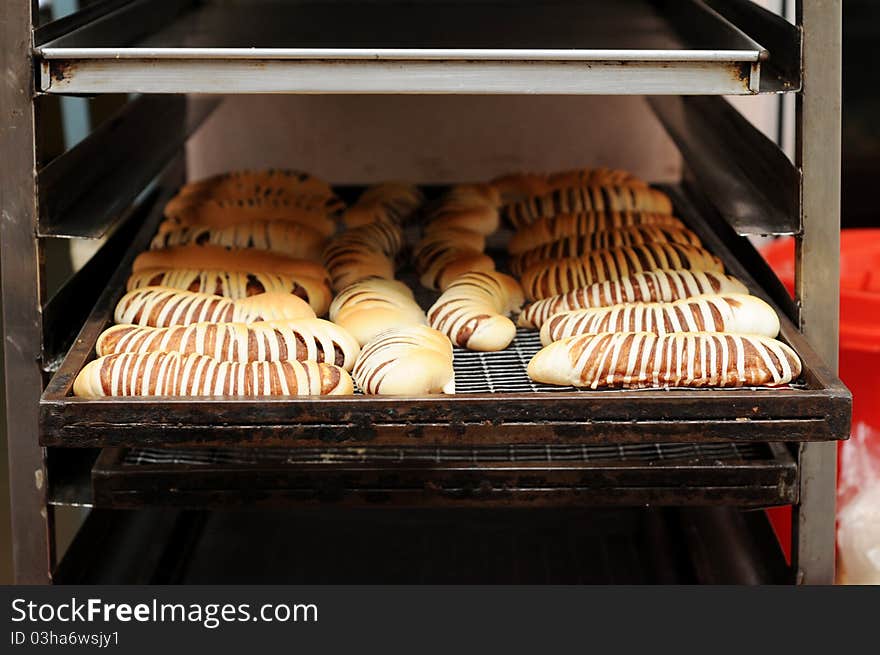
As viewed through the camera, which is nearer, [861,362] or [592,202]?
[861,362]

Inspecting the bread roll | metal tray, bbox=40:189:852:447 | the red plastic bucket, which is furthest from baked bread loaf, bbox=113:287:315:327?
the red plastic bucket

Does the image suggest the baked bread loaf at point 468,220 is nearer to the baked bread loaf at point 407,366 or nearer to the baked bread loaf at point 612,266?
the baked bread loaf at point 612,266

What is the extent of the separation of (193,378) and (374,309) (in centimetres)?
38

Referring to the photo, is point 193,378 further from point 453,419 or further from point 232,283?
point 232,283

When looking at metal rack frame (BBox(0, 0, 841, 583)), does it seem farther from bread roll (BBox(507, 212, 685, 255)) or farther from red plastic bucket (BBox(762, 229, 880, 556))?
bread roll (BBox(507, 212, 685, 255))

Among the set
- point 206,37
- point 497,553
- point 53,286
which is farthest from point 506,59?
Result: point 53,286

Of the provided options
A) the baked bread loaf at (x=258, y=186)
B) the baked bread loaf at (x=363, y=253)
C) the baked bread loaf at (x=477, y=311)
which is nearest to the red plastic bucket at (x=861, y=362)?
the baked bread loaf at (x=477, y=311)

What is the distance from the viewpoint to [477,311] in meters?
1.72

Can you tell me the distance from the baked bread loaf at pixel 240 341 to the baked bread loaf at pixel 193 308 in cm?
8

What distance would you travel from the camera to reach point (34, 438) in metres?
1.58

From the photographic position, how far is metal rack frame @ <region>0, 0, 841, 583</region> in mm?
1389

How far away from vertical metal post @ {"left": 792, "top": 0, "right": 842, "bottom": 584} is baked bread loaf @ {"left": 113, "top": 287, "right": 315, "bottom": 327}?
74 centimetres

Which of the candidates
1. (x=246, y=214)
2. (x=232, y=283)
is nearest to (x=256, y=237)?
(x=246, y=214)
